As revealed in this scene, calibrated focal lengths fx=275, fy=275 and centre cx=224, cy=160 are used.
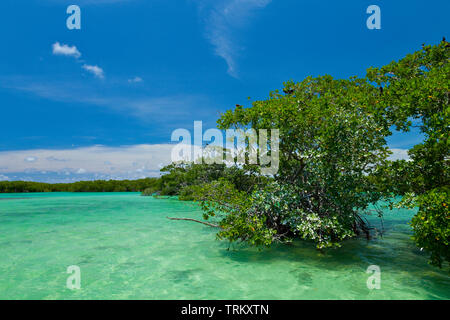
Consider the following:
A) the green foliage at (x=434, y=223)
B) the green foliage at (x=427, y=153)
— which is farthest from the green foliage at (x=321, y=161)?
the green foliage at (x=434, y=223)

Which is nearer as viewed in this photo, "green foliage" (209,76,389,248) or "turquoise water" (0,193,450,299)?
"turquoise water" (0,193,450,299)

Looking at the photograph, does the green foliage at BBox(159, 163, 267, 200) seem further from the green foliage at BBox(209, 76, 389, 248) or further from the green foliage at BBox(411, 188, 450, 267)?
the green foliage at BBox(411, 188, 450, 267)

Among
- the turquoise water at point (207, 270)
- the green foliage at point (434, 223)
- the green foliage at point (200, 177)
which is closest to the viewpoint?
the green foliage at point (434, 223)

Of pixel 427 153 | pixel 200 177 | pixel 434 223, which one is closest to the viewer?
pixel 434 223

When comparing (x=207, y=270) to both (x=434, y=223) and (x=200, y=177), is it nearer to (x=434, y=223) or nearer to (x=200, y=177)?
(x=434, y=223)

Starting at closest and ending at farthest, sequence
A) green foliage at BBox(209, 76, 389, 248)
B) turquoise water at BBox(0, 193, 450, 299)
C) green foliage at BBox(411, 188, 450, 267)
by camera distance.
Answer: green foliage at BBox(411, 188, 450, 267) < turquoise water at BBox(0, 193, 450, 299) < green foliage at BBox(209, 76, 389, 248)

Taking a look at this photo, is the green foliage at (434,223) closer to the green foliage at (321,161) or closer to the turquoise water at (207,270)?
the turquoise water at (207,270)

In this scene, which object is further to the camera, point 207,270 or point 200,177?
point 200,177

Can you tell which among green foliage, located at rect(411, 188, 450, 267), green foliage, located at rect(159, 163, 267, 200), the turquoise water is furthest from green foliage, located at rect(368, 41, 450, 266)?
green foliage, located at rect(159, 163, 267, 200)

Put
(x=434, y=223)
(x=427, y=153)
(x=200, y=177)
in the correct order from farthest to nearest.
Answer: (x=200, y=177)
(x=427, y=153)
(x=434, y=223)

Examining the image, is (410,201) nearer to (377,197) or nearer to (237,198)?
(377,197)

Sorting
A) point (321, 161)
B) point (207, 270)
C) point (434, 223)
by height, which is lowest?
point (207, 270)

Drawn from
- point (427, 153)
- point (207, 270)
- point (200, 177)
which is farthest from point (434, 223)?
point (200, 177)
